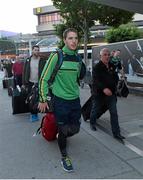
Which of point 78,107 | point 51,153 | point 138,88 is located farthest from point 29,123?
point 138,88

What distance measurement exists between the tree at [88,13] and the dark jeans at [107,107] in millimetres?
9994

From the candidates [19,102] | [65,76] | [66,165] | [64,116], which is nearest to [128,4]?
[19,102]

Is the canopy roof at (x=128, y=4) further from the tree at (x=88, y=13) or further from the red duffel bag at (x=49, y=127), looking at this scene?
the tree at (x=88, y=13)

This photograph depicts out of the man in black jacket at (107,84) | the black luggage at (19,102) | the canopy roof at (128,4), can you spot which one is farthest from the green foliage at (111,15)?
the man in black jacket at (107,84)

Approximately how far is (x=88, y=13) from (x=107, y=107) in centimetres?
1096

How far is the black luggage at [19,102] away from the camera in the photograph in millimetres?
8781

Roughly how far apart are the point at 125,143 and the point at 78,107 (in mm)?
1422

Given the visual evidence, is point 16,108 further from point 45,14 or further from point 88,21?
point 45,14

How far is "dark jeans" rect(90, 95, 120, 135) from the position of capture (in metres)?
6.03

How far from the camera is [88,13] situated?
16.9m

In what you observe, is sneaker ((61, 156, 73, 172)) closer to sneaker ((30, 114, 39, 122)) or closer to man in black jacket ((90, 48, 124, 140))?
man in black jacket ((90, 48, 124, 140))

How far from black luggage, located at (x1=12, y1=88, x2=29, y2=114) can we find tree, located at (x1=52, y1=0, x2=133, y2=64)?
26.9 ft

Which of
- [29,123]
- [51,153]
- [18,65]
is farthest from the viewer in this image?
[18,65]

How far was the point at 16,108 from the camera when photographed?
9.04 m
